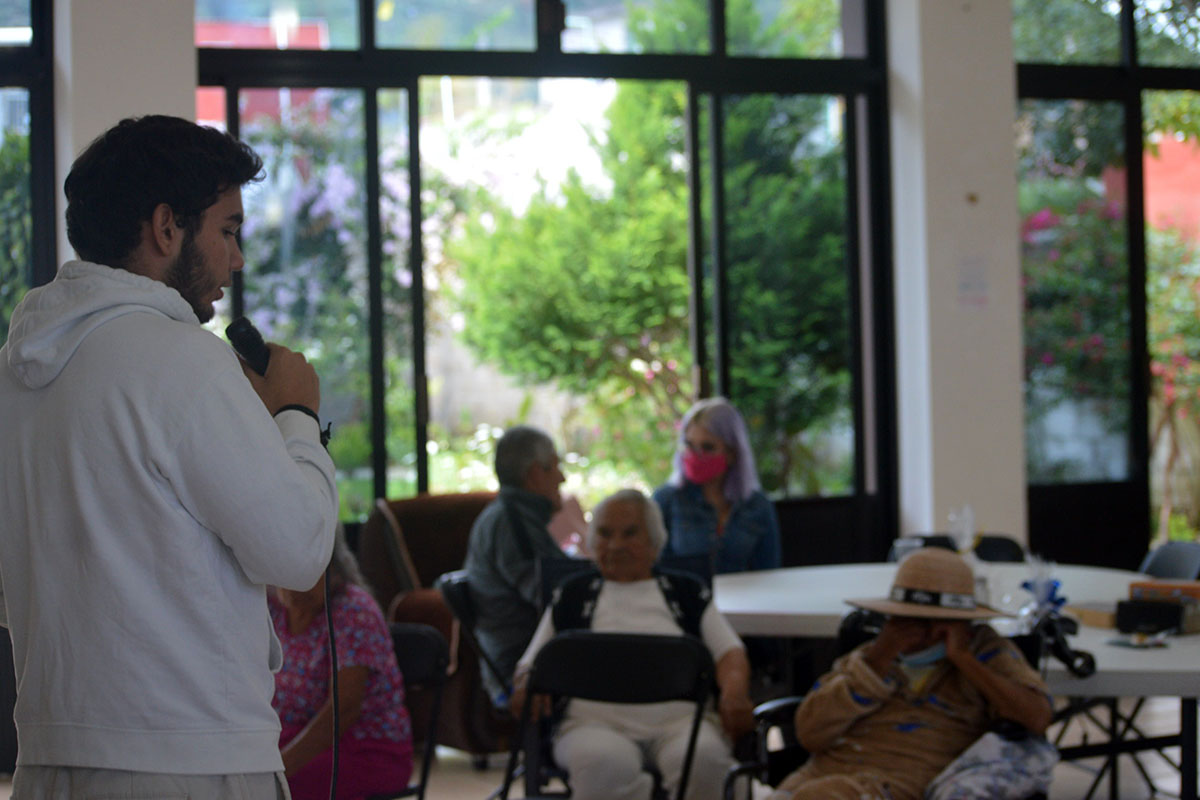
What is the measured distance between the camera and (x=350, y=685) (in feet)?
9.77

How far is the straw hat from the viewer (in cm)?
285

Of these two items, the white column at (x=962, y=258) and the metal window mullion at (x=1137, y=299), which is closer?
the white column at (x=962, y=258)

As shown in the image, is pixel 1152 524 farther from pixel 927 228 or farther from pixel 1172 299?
pixel 927 228

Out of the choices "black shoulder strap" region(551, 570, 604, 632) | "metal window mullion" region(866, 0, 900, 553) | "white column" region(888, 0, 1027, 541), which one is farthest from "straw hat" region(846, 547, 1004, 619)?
"metal window mullion" region(866, 0, 900, 553)

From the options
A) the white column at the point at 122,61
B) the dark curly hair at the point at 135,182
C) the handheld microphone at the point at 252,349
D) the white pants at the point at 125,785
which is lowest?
the white pants at the point at 125,785

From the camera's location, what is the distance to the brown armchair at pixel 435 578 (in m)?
4.47

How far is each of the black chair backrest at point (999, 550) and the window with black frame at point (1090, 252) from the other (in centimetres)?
151

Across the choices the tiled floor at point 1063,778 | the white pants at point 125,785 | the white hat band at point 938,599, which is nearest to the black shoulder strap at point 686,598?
the white hat band at point 938,599

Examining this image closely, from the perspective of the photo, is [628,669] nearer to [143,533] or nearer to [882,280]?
[143,533]

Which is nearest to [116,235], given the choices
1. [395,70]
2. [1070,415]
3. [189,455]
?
[189,455]

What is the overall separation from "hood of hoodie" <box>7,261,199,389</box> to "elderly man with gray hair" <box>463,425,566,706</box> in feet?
8.87

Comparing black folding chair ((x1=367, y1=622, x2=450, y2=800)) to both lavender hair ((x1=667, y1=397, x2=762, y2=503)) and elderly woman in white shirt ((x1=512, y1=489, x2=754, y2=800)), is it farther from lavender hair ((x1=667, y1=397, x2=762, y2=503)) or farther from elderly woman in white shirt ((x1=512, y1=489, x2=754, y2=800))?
lavender hair ((x1=667, y1=397, x2=762, y2=503))

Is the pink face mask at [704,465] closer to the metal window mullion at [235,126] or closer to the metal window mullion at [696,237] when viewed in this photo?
the metal window mullion at [696,237]

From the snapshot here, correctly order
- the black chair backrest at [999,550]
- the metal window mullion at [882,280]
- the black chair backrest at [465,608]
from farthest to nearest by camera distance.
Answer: the metal window mullion at [882,280] < the black chair backrest at [999,550] < the black chair backrest at [465,608]
